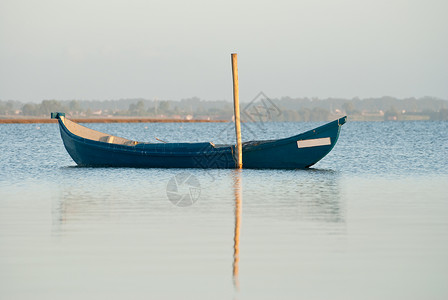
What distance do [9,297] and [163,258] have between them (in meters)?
2.89

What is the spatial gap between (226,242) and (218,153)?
19.4 meters

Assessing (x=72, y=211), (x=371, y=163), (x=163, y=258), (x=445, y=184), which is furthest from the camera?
(x=371, y=163)

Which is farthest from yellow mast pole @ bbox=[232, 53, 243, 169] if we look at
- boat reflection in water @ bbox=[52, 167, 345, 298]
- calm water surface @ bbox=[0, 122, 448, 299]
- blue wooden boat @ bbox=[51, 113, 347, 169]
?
calm water surface @ bbox=[0, 122, 448, 299]

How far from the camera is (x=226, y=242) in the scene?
496 inches

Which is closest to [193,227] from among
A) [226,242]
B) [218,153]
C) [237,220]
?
[237,220]

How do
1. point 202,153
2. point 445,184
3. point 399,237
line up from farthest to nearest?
point 202,153
point 445,184
point 399,237

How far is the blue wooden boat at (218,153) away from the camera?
30.9 meters

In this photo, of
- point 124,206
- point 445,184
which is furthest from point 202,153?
point 124,206

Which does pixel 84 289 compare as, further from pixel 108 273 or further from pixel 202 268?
pixel 202 268

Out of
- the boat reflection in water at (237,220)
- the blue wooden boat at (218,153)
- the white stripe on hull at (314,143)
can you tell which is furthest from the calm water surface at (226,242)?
the blue wooden boat at (218,153)

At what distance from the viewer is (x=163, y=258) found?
11.1 m

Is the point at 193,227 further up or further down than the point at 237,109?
further down

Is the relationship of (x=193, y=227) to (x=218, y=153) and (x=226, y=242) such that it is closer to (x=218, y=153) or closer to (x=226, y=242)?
(x=226, y=242)

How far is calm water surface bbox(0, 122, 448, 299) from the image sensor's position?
9266 millimetres
